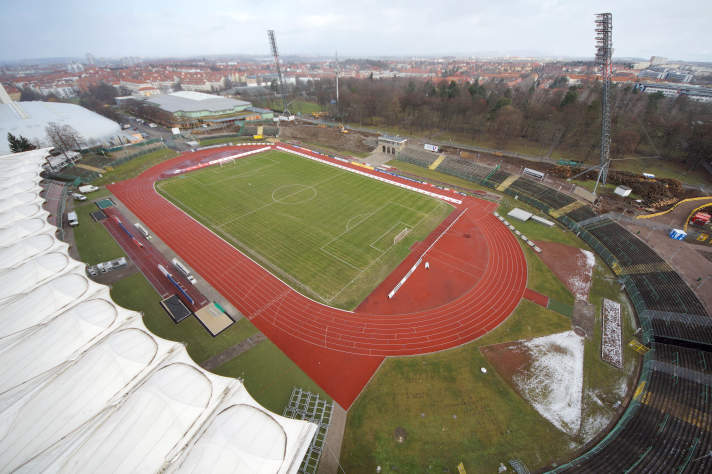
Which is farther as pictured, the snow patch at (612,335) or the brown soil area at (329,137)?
the brown soil area at (329,137)

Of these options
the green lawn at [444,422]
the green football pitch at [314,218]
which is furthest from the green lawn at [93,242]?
the green lawn at [444,422]

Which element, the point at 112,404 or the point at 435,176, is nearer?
the point at 112,404

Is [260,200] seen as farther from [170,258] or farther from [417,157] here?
[417,157]

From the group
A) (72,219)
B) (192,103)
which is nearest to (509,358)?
(72,219)

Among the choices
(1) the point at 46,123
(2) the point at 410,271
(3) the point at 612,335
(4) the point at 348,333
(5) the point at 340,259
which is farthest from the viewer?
(1) the point at 46,123

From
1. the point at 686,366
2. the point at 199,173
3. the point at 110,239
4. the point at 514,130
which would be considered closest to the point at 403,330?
the point at 686,366

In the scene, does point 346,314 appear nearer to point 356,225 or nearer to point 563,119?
point 356,225

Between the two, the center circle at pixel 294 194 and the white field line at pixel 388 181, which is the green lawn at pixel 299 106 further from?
the center circle at pixel 294 194
